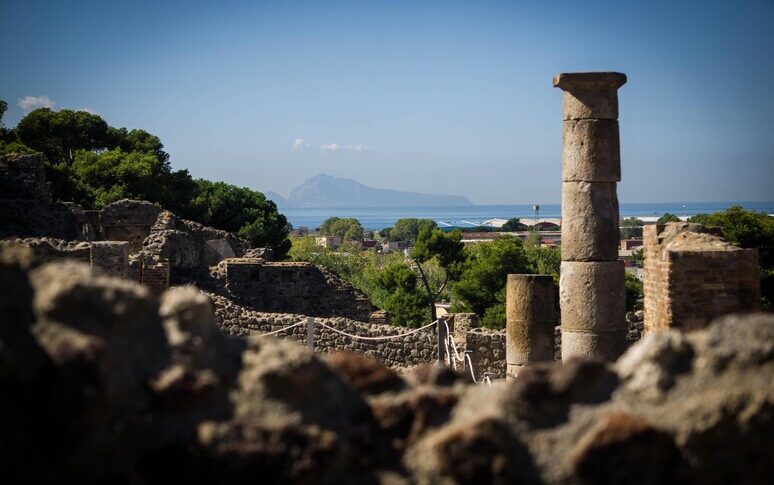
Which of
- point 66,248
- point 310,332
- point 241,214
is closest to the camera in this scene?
point 66,248

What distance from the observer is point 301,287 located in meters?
20.7

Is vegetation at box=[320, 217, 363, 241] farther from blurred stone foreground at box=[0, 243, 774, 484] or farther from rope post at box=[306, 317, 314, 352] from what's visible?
blurred stone foreground at box=[0, 243, 774, 484]

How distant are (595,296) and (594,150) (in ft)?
5.90

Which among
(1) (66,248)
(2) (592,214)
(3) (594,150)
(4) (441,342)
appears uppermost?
(3) (594,150)

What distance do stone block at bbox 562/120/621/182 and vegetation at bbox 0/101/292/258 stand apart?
85.3ft

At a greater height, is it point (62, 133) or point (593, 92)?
point (62, 133)

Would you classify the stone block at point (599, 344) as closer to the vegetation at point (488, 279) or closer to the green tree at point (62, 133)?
the vegetation at point (488, 279)

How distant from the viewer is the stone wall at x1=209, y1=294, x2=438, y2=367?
1584 centimetres

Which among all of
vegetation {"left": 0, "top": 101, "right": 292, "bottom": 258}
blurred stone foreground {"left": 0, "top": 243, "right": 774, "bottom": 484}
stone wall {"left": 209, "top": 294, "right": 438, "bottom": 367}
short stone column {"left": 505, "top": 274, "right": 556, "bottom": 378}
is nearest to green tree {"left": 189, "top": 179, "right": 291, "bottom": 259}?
vegetation {"left": 0, "top": 101, "right": 292, "bottom": 258}

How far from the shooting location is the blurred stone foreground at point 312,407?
10.8ft

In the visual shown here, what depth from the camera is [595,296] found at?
11.6m

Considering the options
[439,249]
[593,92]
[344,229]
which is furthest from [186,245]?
[344,229]

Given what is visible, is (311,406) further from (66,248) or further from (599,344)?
(66,248)

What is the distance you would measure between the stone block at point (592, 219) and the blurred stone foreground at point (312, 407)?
7.64 meters
